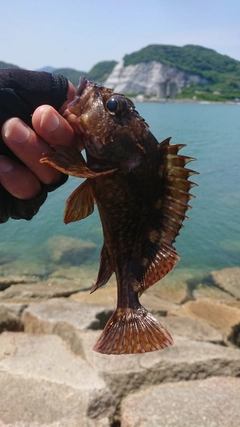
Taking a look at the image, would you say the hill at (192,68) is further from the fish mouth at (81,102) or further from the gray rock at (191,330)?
the fish mouth at (81,102)

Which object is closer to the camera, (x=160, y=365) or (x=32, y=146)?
(x=32, y=146)

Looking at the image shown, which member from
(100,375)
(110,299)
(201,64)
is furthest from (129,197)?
(201,64)

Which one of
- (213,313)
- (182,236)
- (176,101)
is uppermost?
(176,101)

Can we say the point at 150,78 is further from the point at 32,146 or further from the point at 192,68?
the point at 32,146

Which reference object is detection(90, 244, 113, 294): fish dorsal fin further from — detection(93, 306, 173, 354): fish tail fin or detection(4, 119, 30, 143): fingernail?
detection(4, 119, 30, 143): fingernail

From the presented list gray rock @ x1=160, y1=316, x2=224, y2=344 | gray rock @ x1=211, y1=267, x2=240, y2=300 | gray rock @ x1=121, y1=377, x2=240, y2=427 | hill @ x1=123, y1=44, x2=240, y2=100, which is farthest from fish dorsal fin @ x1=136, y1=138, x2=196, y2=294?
hill @ x1=123, y1=44, x2=240, y2=100

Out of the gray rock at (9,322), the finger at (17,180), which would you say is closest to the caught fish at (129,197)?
the finger at (17,180)
